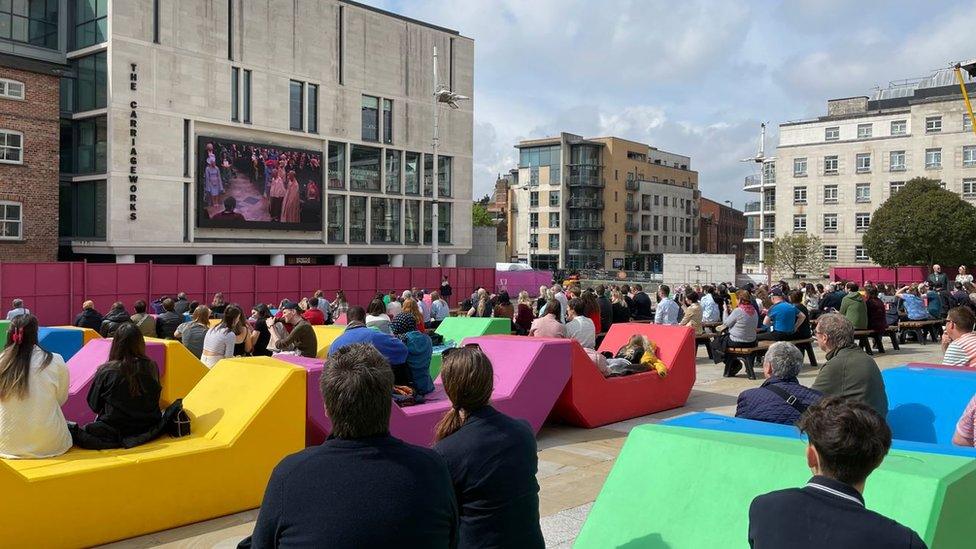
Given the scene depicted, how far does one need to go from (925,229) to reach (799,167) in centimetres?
1966

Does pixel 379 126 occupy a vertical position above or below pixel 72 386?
above

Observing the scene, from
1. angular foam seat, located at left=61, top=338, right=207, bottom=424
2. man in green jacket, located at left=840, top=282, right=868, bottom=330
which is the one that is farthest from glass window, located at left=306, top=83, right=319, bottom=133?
angular foam seat, located at left=61, top=338, right=207, bottom=424

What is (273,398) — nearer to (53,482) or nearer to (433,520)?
(53,482)

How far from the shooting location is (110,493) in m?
6.14

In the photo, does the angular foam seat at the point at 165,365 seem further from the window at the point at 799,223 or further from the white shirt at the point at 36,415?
the window at the point at 799,223

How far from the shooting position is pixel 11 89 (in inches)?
1281

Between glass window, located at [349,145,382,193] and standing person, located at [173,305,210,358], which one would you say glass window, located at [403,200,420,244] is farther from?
standing person, located at [173,305,210,358]

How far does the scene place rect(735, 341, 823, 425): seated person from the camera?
6.07 meters

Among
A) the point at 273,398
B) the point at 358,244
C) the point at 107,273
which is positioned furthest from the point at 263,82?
the point at 273,398

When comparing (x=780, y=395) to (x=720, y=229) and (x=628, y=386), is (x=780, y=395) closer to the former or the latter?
(x=628, y=386)

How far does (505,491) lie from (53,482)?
4.07m

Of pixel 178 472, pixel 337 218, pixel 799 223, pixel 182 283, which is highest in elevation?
pixel 799 223

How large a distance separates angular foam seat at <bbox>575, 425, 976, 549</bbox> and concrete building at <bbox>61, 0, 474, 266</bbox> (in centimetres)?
3699

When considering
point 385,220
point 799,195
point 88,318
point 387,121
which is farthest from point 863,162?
point 88,318
